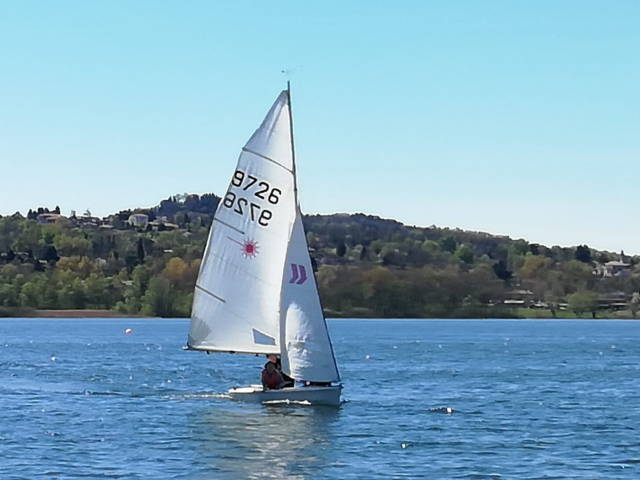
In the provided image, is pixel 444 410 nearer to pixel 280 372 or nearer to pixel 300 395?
pixel 300 395

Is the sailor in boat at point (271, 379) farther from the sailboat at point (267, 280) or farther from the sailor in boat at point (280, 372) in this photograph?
the sailboat at point (267, 280)

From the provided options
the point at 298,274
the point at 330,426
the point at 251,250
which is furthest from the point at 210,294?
the point at 330,426

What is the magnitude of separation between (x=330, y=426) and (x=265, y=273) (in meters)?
7.48

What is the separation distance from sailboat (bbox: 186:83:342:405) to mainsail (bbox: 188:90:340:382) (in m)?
0.04

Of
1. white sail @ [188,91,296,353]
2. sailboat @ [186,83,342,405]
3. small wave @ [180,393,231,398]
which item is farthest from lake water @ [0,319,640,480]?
white sail @ [188,91,296,353]

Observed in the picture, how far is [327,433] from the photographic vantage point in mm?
48500

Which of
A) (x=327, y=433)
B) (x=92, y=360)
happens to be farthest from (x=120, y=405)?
(x=92, y=360)

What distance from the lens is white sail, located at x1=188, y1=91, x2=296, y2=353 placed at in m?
53.6

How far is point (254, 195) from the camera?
54000 millimetres

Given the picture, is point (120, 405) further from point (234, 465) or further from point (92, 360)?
point (92, 360)

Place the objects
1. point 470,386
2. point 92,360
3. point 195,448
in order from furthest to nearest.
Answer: point 92,360 → point 470,386 → point 195,448

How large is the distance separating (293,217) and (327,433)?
9.41 meters

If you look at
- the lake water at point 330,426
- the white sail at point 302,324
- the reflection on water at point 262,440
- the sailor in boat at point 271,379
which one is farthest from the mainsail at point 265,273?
the lake water at point 330,426

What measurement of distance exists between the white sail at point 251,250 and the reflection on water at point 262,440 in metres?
2.93
